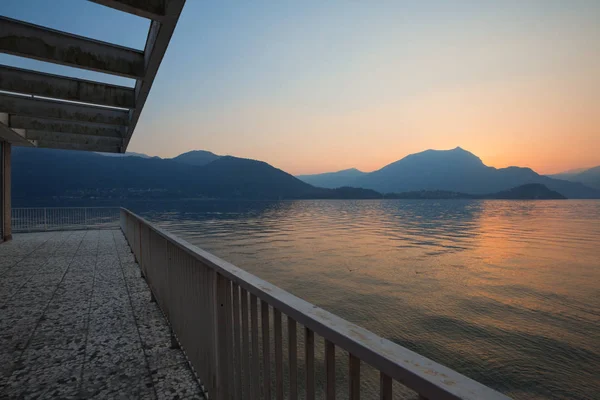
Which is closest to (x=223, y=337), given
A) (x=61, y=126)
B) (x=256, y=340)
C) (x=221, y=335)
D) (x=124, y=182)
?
(x=221, y=335)

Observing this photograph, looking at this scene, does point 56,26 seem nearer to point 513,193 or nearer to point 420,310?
point 420,310

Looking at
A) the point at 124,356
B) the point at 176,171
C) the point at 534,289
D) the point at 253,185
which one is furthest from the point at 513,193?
the point at 124,356

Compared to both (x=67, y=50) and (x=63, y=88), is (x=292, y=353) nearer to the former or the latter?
(x=67, y=50)

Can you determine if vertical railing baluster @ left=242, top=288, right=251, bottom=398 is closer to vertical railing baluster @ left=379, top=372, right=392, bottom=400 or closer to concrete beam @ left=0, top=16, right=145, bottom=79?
vertical railing baluster @ left=379, top=372, right=392, bottom=400

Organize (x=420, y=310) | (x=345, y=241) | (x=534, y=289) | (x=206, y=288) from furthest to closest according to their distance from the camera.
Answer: (x=345, y=241) < (x=534, y=289) < (x=420, y=310) < (x=206, y=288)

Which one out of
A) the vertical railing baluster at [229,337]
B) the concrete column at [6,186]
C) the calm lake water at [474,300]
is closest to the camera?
the vertical railing baluster at [229,337]

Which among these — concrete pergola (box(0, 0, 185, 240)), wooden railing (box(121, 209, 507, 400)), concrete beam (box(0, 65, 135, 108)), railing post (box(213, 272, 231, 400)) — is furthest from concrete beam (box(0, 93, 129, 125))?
railing post (box(213, 272, 231, 400))

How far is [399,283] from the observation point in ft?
39.5

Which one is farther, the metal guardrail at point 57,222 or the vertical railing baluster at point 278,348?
the metal guardrail at point 57,222

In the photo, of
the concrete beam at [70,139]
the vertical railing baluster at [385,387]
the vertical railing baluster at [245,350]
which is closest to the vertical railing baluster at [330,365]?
the vertical railing baluster at [385,387]

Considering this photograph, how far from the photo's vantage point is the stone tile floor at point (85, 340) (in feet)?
9.79

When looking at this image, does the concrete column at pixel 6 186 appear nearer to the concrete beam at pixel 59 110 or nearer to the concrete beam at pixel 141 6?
the concrete beam at pixel 59 110

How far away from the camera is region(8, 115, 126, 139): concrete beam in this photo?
8.40 meters

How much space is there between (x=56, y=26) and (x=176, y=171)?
20152cm
